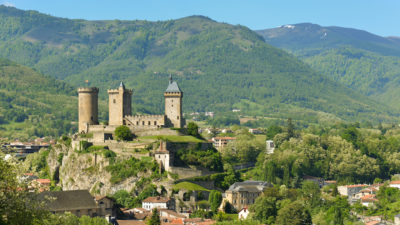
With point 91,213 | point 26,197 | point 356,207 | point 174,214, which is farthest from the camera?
point 356,207

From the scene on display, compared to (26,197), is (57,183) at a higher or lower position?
lower

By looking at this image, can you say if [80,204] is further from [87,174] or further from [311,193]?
[311,193]

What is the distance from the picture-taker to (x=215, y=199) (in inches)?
3661

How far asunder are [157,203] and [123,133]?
47.3 ft

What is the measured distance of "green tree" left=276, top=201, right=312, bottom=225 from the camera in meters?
88.0

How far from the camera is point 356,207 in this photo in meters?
105

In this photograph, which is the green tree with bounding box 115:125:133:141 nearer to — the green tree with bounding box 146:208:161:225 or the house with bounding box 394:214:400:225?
the green tree with bounding box 146:208:161:225

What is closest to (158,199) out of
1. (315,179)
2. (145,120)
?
(145,120)

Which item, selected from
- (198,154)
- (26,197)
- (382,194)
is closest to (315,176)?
(382,194)

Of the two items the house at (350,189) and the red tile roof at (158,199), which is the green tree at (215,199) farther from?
the house at (350,189)

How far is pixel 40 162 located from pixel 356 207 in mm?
54321

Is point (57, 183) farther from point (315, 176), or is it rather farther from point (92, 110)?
point (315, 176)

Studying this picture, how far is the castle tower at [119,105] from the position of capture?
353 feet

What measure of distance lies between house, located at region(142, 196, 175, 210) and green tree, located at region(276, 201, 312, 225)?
13.9 m
